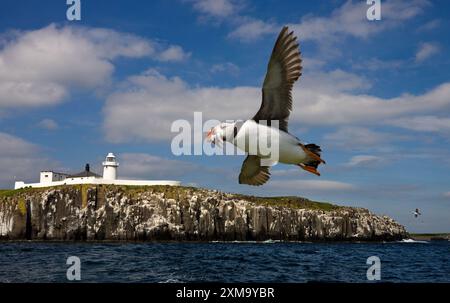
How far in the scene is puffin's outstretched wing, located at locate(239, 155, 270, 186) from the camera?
827cm

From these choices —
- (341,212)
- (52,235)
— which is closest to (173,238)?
(52,235)

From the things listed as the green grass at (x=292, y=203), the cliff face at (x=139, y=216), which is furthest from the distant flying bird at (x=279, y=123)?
the green grass at (x=292, y=203)

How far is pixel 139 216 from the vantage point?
4321 inches

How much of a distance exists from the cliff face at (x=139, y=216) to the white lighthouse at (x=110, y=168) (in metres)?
4.87

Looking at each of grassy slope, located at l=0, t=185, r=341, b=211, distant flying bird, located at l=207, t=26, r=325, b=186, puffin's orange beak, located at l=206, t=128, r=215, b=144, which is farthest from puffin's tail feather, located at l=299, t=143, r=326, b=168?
grassy slope, located at l=0, t=185, r=341, b=211

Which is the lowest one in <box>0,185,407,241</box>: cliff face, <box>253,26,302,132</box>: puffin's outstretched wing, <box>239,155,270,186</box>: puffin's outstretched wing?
<box>0,185,407,241</box>: cliff face

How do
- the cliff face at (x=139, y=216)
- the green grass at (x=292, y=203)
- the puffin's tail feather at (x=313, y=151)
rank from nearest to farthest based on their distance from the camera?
1. the puffin's tail feather at (x=313, y=151)
2. the cliff face at (x=139, y=216)
3. the green grass at (x=292, y=203)

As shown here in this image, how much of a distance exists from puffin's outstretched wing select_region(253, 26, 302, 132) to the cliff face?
341 feet

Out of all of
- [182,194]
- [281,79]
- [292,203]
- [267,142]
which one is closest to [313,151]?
[267,142]

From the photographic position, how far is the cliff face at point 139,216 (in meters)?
109

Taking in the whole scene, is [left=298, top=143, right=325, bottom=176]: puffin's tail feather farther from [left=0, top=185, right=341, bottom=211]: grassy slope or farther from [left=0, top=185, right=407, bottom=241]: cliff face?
[left=0, top=185, right=341, bottom=211]: grassy slope

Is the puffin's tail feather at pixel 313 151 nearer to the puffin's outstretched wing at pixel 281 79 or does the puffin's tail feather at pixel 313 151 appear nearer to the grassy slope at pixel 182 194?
the puffin's outstretched wing at pixel 281 79
